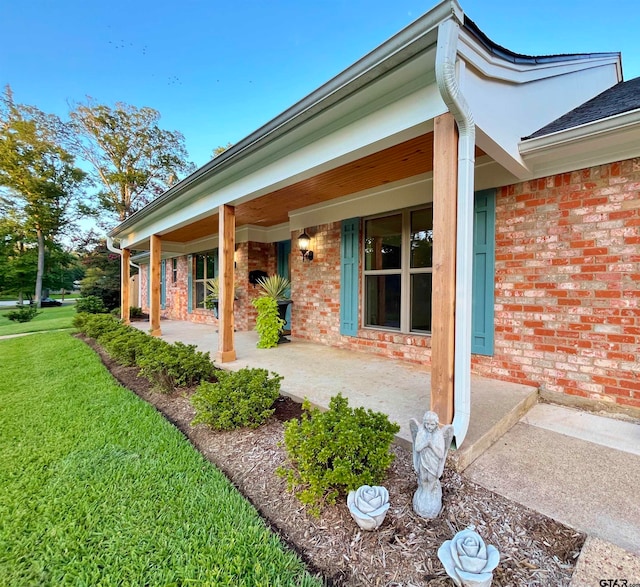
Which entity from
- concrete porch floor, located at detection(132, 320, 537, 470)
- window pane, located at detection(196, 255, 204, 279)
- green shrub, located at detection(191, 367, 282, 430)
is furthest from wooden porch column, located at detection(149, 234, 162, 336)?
green shrub, located at detection(191, 367, 282, 430)

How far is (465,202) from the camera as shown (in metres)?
2.09

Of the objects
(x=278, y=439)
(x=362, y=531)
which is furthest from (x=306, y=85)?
(x=362, y=531)

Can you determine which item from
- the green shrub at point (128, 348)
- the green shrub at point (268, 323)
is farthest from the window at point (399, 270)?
the green shrub at point (128, 348)

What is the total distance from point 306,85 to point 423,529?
12955 millimetres

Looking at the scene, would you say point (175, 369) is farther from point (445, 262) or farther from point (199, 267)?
point (199, 267)

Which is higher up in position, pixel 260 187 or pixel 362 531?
pixel 260 187

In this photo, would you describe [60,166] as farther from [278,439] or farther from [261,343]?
[278,439]

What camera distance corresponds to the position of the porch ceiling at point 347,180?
10.9 feet

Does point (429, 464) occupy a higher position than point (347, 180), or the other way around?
point (347, 180)

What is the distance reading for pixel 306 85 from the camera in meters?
11.1

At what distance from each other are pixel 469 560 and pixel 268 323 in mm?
4822

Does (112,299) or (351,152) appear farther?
(112,299)

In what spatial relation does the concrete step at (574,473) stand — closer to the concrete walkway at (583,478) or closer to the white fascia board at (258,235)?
the concrete walkway at (583,478)

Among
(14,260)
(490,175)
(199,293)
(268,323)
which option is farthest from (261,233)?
(14,260)
